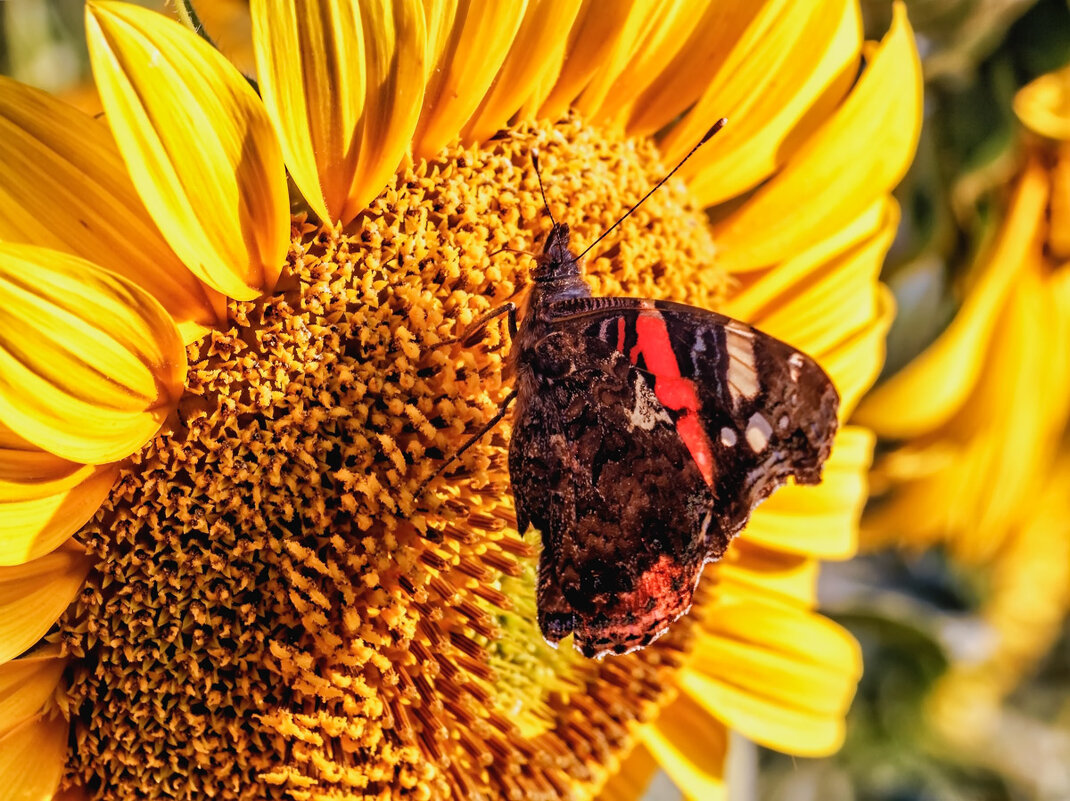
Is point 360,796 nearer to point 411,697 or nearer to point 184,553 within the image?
point 411,697

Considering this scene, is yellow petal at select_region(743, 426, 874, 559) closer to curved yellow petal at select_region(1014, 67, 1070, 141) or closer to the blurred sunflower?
the blurred sunflower

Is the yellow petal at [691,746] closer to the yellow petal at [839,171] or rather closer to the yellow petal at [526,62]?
the yellow petal at [839,171]

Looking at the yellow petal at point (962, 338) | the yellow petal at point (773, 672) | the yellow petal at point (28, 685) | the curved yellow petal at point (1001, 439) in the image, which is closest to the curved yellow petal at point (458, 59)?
the yellow petal at point (28, 685)

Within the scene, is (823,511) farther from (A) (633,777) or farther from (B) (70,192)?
(B) (70,192)

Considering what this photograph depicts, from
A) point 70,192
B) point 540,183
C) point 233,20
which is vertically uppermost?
point 233,20

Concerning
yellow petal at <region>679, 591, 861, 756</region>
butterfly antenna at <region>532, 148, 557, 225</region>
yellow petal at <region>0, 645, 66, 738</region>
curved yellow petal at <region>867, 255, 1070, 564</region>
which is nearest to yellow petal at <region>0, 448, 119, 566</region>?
yellow petal at <region>0, 645, 66, 738</region>

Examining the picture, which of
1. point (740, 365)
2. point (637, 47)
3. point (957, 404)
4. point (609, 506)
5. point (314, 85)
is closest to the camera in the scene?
point (314, 85)

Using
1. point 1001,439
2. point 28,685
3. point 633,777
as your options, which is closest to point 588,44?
point 28,685
